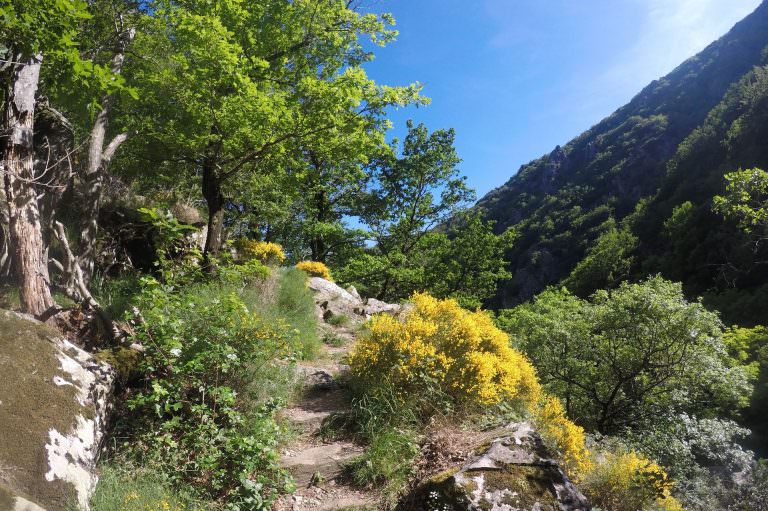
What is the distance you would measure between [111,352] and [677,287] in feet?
43.7

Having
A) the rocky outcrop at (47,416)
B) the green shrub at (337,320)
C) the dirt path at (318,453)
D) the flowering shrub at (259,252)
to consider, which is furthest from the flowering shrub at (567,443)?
the flowering shrub at (259,252)

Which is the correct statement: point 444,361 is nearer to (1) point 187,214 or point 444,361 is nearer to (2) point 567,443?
(2) point 567,443

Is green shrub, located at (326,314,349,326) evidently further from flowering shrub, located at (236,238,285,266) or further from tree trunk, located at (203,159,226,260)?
tree trunk, located at (203,159,226,260)

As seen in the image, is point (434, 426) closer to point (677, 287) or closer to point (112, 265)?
point (112, 265)

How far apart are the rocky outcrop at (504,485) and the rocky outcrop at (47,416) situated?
2.55 metres

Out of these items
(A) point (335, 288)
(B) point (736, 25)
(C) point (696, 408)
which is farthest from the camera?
(B) point (736, 25)

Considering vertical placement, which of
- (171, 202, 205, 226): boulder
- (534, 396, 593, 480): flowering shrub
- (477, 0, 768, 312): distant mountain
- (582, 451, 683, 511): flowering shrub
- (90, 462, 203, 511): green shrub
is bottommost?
(582, 451, 683, 511): flowering shrub

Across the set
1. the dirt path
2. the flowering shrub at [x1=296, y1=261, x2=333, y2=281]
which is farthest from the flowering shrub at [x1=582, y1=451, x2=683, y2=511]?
the flowering shrub at [x1=296, y1=261, x2=333, y2=281]

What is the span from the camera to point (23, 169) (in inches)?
167

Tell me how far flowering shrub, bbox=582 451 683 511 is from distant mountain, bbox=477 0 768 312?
232ft

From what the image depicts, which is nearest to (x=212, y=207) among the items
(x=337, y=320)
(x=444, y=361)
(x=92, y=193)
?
(x=92, y=193)

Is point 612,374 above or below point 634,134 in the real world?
below

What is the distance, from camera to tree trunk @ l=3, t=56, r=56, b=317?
4.09 meters

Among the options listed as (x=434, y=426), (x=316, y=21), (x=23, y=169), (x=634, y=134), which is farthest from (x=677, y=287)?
(x=634, y=134)
